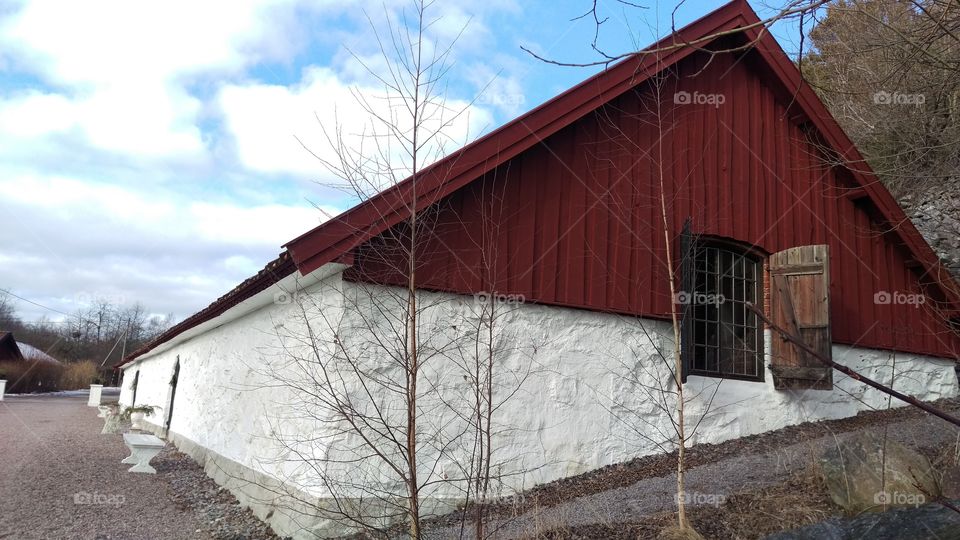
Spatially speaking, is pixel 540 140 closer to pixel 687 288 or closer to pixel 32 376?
pixel 687 288

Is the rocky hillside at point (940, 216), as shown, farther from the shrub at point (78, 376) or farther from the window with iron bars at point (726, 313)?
the shrub at point (78, 376)

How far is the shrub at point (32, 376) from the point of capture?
36.8 meters

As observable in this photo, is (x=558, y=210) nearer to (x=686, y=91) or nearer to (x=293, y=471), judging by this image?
(x=686, y=91)

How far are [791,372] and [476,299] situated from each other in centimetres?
440

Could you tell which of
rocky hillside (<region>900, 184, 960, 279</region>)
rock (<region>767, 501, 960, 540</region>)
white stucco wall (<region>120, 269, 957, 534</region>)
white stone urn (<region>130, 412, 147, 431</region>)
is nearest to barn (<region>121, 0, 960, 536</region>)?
white stucco wall (<region>120, 269, 957, 534</region>)

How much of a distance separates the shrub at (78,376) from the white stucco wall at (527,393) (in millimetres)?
40897

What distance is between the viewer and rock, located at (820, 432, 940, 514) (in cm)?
504

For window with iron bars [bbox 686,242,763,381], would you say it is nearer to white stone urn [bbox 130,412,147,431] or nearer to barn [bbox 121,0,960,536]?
barn [bbox 121,0,960,536]

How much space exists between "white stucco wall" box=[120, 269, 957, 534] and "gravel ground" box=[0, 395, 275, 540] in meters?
0.40

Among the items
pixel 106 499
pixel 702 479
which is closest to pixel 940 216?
pixel 702 479

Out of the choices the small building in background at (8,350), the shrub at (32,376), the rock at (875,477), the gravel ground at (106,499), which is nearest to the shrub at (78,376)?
the shrub at (32,376)

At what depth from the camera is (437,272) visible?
6.86 m

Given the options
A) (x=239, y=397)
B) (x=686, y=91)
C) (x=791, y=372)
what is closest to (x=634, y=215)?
(x=686, y=91)

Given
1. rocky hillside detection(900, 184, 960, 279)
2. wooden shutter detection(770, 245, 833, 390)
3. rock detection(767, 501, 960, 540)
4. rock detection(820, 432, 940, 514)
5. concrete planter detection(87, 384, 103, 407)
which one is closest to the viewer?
rock detection(767, 501, 960, 540)
